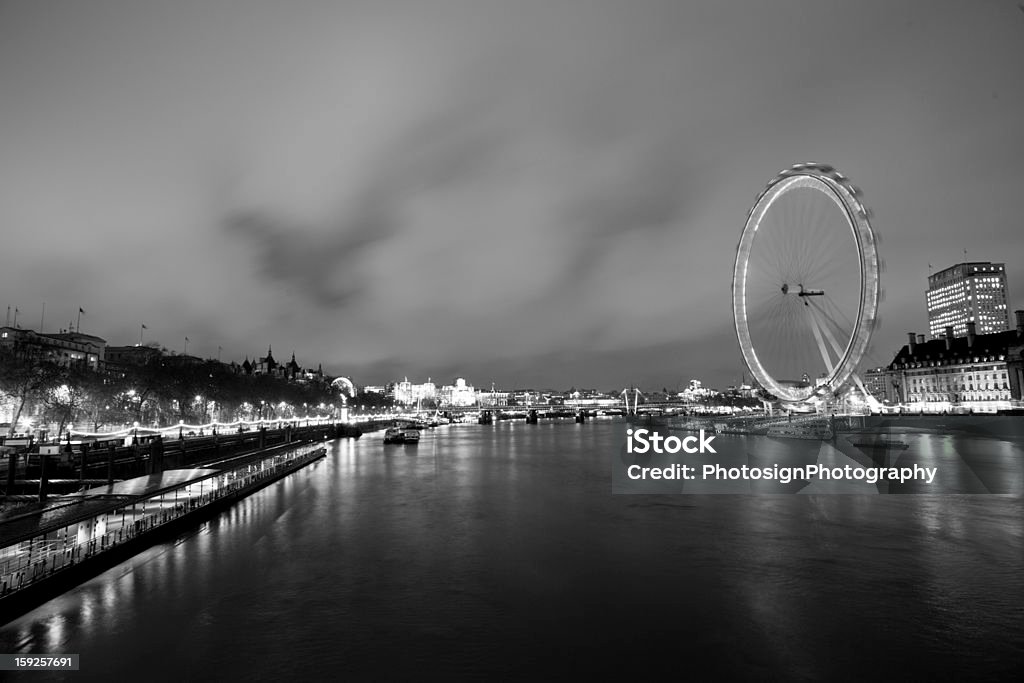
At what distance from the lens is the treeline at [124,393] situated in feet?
213

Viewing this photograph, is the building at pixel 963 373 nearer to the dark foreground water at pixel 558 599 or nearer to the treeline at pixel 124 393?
the dark foreground water at pixel 558 599

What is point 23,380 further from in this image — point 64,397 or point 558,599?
point 558,599

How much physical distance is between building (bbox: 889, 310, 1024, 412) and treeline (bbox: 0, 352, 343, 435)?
527 ft

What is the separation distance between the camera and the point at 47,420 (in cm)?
7531

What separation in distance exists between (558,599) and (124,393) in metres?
81.8

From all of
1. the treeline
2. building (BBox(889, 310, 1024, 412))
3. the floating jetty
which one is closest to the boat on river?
the treeline

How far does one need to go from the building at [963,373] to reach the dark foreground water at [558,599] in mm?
147786

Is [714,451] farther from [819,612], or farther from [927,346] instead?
[927,346]

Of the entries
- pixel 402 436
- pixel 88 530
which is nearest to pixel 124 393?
pixel 402 436

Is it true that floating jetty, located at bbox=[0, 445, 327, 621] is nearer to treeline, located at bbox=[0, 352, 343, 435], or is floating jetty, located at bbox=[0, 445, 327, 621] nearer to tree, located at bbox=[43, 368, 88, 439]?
treeline, located at bbox=[0, 352, 343, 435]

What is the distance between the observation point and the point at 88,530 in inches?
656

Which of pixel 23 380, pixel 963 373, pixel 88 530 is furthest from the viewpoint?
pixel 963 373

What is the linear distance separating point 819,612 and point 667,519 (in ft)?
42.9

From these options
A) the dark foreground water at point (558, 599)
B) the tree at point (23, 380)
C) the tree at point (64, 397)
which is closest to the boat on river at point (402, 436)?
the tree at point (64, 397)
